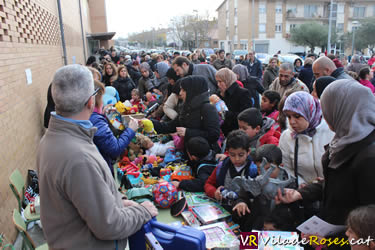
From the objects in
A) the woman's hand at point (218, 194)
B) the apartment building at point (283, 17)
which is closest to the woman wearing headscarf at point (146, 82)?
the woman's hand at point (218, 194)

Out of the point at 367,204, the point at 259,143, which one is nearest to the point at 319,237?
the point at 367,204

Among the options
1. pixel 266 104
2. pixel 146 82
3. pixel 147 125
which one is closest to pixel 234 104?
pixel 266 104

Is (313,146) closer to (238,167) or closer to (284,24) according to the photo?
(238,167)

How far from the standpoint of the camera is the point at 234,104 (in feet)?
15.1

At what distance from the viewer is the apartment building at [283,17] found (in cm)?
4569

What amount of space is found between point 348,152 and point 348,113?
242mm

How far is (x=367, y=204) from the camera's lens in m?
1.62

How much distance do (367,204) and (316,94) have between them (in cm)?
256

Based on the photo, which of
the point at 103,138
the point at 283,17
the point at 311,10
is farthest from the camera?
the point at 311,10

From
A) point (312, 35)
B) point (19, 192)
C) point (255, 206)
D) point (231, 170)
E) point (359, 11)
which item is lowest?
point (19, 192)

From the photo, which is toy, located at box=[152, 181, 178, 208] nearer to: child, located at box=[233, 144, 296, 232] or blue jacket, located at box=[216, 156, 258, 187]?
blue jacket, located at box=[216, 156, 258, 187]

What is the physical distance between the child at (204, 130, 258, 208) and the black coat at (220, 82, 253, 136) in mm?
1553

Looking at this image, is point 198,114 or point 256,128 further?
point 198,114

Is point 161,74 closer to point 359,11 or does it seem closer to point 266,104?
point 266,104
